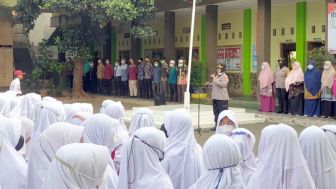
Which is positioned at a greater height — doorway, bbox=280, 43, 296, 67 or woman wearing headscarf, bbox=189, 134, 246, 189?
doorway, bbox=280, 43, 296, 67

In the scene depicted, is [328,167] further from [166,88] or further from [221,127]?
[166,88]

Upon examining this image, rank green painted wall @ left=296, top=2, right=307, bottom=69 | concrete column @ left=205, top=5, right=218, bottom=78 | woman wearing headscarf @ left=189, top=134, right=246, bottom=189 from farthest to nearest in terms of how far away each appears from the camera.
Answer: concrete column @ left=205, top=5, right=218, bottom=78 → green painted wall @ left=296, top=2, right=307, bottom=69 → woman wearing headscarf @ left=189, top=134, right=246, bottom=189

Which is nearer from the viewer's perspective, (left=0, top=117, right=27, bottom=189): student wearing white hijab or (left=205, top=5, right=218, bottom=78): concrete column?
(left=0, top=117, right=27, bottom=189): student wearing white hijab

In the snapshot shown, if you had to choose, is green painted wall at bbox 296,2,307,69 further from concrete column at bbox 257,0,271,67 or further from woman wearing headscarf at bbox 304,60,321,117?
woman wearing headscarf at bbox 304,60,321,117

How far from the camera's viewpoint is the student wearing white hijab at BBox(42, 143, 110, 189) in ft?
9.62

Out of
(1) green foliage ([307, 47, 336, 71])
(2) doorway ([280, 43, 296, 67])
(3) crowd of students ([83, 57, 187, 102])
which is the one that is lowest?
(3) crowd of students ([83, 57, 187, 102])

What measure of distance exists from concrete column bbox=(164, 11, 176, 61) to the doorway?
4.99m

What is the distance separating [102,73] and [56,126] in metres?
19.4

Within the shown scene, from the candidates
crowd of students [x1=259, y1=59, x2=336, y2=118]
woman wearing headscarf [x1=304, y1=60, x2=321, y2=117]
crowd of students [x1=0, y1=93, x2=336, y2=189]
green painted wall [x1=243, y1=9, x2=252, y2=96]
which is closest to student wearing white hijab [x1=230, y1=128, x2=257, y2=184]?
crowd of students [x1=0, y1=93, x2=336, y2=189]

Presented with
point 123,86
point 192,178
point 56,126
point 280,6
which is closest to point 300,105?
point 280,6

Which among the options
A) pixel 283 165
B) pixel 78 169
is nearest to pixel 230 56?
pixel 283 165

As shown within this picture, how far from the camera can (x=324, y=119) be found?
47.0 ft

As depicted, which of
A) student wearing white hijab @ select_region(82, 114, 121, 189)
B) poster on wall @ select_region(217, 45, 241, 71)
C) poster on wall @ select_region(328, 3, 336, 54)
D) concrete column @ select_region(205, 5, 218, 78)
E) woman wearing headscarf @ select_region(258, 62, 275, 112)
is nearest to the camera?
student wearing white hijab @ select_region(82, 114, 121, 189)

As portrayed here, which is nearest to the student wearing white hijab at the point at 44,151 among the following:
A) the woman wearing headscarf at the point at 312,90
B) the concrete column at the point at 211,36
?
the woman wearing headscarf at the point at 312,90
